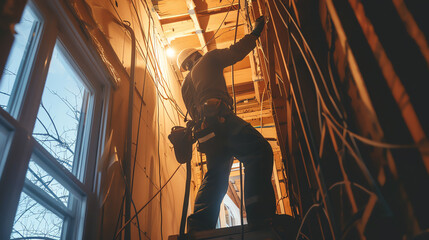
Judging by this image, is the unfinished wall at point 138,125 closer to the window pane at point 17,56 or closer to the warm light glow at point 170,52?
the window pane at point 17,56

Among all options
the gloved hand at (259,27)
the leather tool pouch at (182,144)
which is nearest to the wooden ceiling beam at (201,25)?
the gloved hand at (259,27)

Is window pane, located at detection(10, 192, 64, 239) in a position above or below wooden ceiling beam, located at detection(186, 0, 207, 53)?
below

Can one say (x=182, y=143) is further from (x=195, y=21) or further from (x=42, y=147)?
(x=195, y=21)

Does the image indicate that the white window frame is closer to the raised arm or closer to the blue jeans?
the blue jeans

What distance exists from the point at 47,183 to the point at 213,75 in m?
1.53

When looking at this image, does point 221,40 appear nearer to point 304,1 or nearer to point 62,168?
point 304,1

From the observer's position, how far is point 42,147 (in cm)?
140

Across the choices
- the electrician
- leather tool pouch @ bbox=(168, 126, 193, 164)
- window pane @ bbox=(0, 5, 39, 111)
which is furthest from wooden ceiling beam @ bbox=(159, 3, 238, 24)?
window pane @ bbox=(0, 5, 39, 111)

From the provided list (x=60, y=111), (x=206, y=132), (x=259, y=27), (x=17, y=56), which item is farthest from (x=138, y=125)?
(x=259, y=27)

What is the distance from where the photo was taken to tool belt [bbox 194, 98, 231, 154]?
7.26 feet

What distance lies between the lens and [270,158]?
204 centimetres

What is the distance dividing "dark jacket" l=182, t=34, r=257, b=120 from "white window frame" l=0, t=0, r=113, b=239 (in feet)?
2.47

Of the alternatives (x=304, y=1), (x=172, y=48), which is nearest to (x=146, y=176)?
(x=304, y=1)

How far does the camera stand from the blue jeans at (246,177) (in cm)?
189
